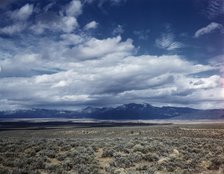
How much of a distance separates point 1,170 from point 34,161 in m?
3.29

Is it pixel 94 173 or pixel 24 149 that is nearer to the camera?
pixel 94 173

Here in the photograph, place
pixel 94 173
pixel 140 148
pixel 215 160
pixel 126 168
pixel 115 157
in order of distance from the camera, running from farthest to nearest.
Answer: pixel 140 148
pixel 115 157
pixel 215 160
pixel 126 168
pixel 94 173

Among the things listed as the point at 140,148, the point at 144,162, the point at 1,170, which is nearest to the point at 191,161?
the point at 144,162

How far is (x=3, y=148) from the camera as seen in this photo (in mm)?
31516

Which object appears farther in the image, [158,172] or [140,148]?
[140,148]

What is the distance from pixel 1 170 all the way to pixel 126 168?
885cm

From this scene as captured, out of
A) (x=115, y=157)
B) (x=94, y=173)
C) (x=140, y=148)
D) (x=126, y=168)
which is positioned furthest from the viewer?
(x=140, y=148)

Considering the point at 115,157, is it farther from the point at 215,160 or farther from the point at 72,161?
the point at 215,160

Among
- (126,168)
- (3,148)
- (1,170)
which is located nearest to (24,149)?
(3,148)

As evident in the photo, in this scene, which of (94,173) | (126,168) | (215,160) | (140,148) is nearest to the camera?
(94,173)

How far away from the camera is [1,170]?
20703mm

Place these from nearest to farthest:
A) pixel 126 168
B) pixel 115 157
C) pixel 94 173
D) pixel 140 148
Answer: pixel 94 173 < pixel 126 168 < pixel 115 157 < pixel 140 148

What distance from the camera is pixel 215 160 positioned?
24.6m

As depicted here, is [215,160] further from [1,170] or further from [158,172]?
[1,170]
